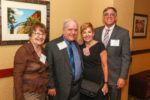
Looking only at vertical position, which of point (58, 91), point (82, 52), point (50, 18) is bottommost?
point (58, 91)

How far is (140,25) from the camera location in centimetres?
473

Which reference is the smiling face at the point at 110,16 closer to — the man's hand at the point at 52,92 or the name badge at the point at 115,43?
the name badge at the point at 115,43

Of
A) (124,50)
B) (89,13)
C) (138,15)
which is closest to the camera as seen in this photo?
(124,50)

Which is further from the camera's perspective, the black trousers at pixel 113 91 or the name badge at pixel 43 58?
the black trousers at pixel 113 91

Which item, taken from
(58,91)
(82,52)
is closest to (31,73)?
(58,91)

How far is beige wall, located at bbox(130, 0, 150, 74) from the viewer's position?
15.3 ft

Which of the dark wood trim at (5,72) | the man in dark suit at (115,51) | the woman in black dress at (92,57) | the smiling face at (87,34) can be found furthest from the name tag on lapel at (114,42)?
the dark wood trim at (5,72)

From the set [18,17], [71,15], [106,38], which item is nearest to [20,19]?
[18,17]

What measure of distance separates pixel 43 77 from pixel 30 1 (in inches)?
42.9

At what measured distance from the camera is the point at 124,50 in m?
2.59

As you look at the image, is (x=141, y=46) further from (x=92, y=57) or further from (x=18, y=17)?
(x=18, y=17)

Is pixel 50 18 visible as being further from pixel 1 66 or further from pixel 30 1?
pixel 1 66

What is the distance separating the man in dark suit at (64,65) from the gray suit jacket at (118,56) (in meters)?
0.60

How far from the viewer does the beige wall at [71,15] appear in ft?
7.62
